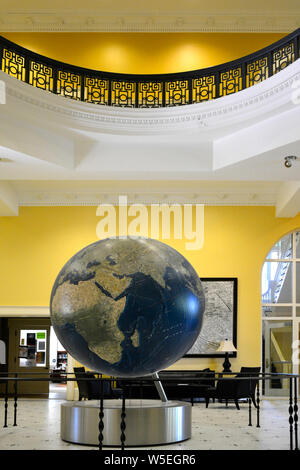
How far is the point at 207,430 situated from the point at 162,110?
19.6 ft

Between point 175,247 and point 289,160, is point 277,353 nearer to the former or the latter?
point 175,247

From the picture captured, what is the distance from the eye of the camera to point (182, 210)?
16.5m

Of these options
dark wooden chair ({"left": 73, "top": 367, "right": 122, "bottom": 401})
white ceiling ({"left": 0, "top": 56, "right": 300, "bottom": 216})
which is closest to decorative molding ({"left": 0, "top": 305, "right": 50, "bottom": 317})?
dark wooden chair ({"left": 73, "top": 367, "right": 122, "bottom": 401})

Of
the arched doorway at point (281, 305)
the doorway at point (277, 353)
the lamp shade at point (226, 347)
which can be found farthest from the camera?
the arched doorway at point (281, 305)

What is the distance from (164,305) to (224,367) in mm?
10761

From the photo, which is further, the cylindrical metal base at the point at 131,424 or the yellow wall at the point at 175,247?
A: the yellow wall at the point at 175,247

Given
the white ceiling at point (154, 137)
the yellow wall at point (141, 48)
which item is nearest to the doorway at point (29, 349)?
the white ceiling at point (154, 137)

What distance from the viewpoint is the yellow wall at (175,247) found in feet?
53.7

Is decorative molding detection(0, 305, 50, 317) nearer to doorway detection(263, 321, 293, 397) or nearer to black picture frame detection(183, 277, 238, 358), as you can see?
black picture frame detection(183, 277, 238, 358)

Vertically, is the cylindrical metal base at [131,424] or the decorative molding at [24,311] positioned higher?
the decorative molding at [24,311]

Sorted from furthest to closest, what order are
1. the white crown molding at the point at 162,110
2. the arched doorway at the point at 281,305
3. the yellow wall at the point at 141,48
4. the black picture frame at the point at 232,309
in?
the arched doorway at the point at 281,305
the black picture frame at the point at 232,309
the yellow wall at the point at 141,48
the white crown molding at the point at 162,110
